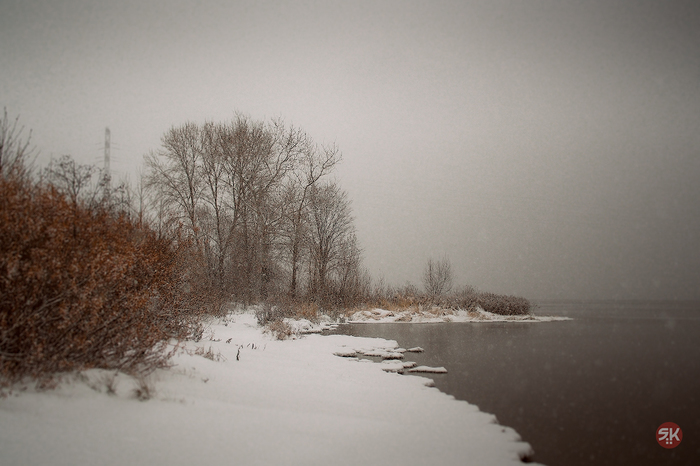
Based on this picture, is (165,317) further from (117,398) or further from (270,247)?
(270,247)

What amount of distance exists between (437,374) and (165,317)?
474cm

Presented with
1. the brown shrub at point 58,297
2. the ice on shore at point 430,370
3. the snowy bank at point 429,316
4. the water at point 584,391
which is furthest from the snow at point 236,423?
the snowy bank at point 429,316

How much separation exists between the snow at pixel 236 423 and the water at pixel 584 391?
0.58 metres

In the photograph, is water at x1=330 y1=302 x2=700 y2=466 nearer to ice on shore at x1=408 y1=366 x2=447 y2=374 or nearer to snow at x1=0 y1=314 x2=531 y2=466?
ice on shore at x1=408 y1=366 x2=447 y2=374

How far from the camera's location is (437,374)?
652 cm

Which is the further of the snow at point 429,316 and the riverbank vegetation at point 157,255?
the snow at point 429,316

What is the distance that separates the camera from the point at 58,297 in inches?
120

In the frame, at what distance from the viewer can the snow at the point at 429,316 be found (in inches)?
742

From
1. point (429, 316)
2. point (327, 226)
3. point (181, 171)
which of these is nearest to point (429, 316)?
point (429, 316)

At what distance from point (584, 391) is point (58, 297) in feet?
22.4

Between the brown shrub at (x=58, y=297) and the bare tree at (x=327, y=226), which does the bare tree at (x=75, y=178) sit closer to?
the brown shrub at (x=58, y=297)

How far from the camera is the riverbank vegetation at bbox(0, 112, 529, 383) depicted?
9.74 feet

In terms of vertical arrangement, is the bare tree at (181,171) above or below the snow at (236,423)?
above

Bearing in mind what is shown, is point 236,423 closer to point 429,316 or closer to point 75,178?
point 75,178
